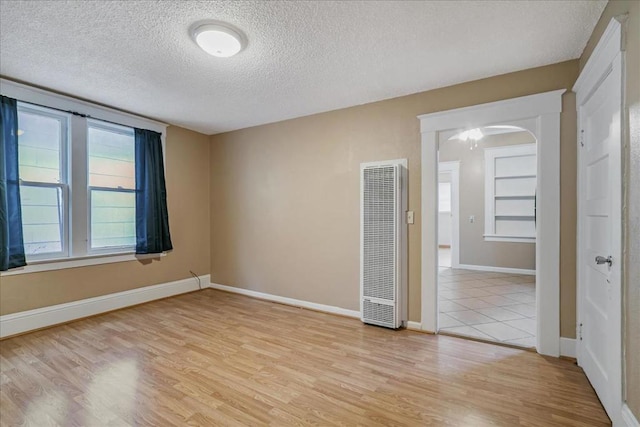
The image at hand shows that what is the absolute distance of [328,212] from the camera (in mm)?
3838

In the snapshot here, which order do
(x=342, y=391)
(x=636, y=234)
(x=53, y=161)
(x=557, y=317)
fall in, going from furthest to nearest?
(x=53, y=161) < (x=557, y=317) < (x=342, y=391) < (x=636, y=234)

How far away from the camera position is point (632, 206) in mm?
1556

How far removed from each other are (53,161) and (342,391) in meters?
3.83

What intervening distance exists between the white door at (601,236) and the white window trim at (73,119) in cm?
476

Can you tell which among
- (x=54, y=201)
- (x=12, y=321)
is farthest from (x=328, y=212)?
(x=12, y=321)

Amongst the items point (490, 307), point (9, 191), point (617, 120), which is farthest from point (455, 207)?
point (9, 191)

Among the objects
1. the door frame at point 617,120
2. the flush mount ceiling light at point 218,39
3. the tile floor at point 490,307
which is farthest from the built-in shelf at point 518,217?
the flush mount ceiling light at point 218,39

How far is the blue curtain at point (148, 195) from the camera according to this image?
160 inches

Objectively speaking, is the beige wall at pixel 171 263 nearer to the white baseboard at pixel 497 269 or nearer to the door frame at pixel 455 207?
the door frame at pixel 455 207

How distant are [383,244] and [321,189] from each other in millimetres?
1143

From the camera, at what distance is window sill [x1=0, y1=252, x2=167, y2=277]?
312 cm

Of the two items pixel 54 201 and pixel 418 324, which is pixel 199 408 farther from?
pixel 54 201

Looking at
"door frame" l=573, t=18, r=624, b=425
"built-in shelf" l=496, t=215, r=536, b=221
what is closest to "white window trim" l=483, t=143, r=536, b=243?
"built-in shelf" l=496, t=215, r=536, b=221

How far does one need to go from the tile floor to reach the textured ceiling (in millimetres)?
2548
